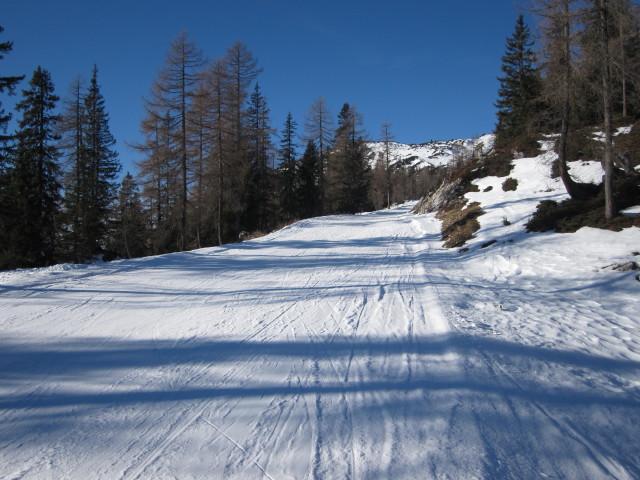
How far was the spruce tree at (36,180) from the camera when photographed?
16938mm

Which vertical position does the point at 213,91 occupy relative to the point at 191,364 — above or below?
above

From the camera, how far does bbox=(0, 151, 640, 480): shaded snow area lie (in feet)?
7.79

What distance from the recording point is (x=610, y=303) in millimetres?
5512

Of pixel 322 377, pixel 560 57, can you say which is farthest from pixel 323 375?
pixel 560 57

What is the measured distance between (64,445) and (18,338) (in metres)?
2.76

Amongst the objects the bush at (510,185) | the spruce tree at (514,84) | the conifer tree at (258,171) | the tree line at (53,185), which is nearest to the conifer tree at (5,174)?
the tree line at (53,185)

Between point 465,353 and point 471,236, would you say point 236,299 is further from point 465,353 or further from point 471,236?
point 471,236

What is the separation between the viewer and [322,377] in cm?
342

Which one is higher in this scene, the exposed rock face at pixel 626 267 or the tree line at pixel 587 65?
the tree line at pixel 587 65

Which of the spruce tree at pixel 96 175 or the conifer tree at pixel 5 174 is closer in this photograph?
the conifer tree at pixel 5 174

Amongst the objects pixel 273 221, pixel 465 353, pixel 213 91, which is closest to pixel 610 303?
pixel 465 353

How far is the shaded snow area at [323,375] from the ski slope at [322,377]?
0.02 metres

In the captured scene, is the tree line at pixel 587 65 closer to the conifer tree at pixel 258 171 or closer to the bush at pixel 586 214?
the bush at pixel 586 214

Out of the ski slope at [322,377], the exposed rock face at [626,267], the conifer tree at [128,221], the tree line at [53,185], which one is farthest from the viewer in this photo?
the conifer tree at [128,221]
